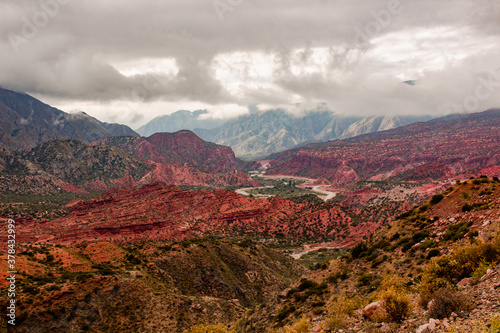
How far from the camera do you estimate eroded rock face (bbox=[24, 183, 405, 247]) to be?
11500cm

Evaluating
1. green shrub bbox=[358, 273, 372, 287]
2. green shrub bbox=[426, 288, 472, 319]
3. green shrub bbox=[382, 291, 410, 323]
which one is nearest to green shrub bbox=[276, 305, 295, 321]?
green shrub bbox=[358, 273, 372, 287]

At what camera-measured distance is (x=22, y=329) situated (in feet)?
106

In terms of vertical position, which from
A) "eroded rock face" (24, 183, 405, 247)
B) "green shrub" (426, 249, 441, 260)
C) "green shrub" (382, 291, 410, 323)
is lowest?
"eroded rock face" (24, 183, 405, 247)

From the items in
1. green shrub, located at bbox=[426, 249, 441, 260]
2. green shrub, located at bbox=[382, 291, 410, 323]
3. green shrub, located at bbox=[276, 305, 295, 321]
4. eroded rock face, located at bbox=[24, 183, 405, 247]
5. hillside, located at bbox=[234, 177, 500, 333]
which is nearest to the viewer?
hillside, located at bbox=[234, 177, 500, 333]

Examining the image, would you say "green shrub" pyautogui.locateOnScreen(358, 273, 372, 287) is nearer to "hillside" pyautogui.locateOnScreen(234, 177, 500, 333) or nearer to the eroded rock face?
"hillside" pyautogui.locateOnScreen(234, 177, 500, 333)

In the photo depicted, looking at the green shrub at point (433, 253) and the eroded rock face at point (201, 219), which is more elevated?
the green shrub at point (433, 253)

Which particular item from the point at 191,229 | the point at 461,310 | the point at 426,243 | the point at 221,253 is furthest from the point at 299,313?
the point at 191,229

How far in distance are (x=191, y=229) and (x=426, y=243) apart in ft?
371

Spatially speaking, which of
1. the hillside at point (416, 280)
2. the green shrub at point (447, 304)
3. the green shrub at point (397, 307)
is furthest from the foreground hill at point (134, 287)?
the green shrub at point (447, 304)

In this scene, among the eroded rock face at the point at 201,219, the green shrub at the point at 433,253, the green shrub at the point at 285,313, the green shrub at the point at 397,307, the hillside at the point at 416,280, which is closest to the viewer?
the hillside at the point at 416,280

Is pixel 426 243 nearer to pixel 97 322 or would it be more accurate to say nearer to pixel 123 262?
pixel 97 322

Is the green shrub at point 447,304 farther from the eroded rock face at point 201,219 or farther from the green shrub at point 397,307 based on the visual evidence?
the eroded rock face at point 201,219

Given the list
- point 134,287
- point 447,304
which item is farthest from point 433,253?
point 134,287

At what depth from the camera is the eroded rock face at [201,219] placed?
377 ft
